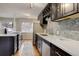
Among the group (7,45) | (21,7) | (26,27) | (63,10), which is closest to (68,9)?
(63,10)

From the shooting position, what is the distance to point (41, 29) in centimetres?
783

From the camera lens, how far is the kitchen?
210cm

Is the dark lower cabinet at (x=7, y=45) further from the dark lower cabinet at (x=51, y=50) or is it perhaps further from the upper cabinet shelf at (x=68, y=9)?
the upper cabinet shelf at (x=68, y=9)

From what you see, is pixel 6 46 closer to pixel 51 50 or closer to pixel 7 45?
pixel 7 45

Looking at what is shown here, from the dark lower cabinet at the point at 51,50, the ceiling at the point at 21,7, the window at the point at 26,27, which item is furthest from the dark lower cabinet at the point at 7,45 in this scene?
the window at the point at 26,27

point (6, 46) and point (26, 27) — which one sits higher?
point (26, 27)

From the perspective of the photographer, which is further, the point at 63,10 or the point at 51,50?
the point at 63,10

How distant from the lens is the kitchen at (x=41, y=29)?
210 centimetres

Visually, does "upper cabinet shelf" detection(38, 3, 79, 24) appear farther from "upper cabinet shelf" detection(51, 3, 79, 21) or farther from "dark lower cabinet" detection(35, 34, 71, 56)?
"dark lower cabinet" detection(35, 34, 71, 56)

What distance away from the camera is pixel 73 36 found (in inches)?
105

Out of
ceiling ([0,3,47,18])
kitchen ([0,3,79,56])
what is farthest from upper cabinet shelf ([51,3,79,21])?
ceiling ([0,3,47,18])

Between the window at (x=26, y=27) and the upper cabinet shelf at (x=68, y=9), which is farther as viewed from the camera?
the window at (x=26, y=27)

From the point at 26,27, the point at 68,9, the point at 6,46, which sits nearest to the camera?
the point at 68,9

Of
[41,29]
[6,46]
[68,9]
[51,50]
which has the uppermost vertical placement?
[68,9]
